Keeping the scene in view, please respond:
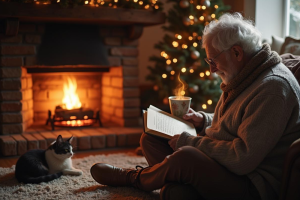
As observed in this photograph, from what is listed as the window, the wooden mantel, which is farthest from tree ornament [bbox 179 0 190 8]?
the window

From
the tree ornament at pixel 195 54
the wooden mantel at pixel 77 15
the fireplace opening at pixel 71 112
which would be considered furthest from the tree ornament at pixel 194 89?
the fireplace opening at pixel 71 112

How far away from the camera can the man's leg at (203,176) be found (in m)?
1.58

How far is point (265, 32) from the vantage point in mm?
3357

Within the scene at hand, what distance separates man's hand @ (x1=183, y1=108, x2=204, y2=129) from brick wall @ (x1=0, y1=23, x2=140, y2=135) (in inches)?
55.1

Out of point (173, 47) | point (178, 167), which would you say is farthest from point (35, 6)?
point (178, 167)

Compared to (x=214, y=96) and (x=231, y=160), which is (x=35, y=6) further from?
(x=231, y=160)

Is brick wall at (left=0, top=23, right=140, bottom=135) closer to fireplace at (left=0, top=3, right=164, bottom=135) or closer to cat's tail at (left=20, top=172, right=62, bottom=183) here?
fireplace at (left=0, top=3, right=164, bottom=135)

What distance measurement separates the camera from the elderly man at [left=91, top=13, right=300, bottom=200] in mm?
1491

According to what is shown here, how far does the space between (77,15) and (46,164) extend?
121 centimetres

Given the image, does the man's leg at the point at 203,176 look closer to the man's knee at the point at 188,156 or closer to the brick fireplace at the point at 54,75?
the man's knee at the point at 188,156

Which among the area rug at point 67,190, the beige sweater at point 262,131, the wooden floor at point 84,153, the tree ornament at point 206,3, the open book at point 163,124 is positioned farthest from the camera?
the tree ornament at point 206,3

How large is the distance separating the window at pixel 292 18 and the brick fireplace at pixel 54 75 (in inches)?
44.1

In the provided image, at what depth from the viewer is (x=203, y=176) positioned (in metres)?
1.59

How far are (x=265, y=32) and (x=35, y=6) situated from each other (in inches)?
76.6
